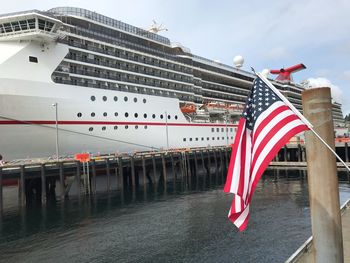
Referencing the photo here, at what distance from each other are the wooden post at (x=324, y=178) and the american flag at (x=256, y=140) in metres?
0.29

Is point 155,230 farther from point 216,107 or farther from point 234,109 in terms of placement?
point 234,109

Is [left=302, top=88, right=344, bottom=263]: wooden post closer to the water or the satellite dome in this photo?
the water

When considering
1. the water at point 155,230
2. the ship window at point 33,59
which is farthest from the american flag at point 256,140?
the ship window at point 33,59

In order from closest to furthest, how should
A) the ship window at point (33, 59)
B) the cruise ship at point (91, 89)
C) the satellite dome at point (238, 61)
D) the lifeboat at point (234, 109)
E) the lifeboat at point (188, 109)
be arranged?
the cruise ship at point (91, 89)
the ship window at point (33, 59)
the lifeboat at point (188, 109)
the lifeboat at point (234, 109)
the satellite dome at point (238, 61)

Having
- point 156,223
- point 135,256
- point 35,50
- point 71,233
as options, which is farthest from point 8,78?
point 135,256

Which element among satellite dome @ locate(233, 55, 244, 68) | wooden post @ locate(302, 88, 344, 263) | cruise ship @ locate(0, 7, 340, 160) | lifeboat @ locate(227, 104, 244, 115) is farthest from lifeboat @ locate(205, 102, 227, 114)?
wooden post @ locate(302, 88, 344, 263)

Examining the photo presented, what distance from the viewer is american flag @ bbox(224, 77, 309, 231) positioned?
15.3 feet

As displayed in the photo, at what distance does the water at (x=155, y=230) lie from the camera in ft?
40.0

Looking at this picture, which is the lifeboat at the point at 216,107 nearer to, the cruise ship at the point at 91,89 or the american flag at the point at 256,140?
the cruise ship at the point at 91,89

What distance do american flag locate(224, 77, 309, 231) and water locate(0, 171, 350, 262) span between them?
7299mm

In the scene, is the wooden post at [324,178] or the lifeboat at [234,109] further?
the lifeboat at [234,109]

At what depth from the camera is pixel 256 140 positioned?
16.0ft

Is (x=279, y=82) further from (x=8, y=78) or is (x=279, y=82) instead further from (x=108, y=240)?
(x=108, y=240)

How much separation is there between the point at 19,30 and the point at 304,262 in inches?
1002
